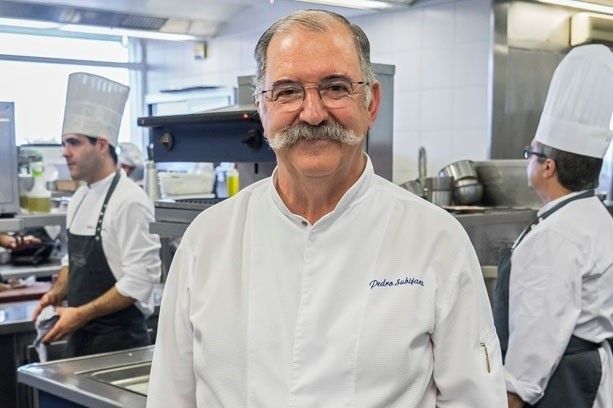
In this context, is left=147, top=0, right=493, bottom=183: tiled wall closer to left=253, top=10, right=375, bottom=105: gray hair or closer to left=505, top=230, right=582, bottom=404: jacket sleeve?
left=505, top=230, right=582, bottom=404: jacket sleeve

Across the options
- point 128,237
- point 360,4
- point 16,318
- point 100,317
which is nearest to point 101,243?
point 128,237

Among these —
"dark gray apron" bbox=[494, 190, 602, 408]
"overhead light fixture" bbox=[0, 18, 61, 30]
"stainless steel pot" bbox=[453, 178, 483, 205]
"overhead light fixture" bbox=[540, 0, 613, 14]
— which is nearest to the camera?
"dark gray apron" bbox=[494, 190, 602, 408]

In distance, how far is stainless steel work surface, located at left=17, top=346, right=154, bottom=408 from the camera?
197cm

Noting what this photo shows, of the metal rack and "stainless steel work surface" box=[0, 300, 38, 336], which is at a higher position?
the metal rack

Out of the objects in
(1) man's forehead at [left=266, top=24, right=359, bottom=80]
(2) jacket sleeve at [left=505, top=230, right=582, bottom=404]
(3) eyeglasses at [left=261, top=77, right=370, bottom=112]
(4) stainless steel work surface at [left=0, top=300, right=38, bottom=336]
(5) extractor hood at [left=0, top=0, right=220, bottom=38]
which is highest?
(5) extractor hood at [left=0, top=0, right=220, bottom=38]

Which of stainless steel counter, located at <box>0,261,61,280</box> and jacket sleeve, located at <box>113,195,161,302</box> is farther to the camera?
stainless steel counter, located at <box>0,261,61,280</box>

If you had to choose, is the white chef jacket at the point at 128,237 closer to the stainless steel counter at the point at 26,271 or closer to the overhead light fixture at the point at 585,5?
the stainless steel counter at the point at 26,271

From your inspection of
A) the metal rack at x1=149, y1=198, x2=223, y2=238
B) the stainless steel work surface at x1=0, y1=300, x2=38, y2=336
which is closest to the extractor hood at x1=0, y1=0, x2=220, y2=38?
the stainless steel work surface at x1=0, y1=300, x2=38, y2=336

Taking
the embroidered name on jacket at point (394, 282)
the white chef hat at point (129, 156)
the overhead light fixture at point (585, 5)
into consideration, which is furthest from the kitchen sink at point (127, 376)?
the white chef hat at point (129, 156)

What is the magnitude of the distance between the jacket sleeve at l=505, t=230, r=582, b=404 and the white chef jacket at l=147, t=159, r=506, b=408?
82 centimetres

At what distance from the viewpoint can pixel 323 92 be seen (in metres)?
1.32

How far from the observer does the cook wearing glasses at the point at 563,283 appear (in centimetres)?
219

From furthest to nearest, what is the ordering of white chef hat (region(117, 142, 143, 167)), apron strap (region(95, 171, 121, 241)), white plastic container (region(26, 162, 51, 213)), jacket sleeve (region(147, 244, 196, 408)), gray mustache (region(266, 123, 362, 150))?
white chef hat (region(117, 142, 143, 167)), white plastic container (region(26, 162, 51, 213)), apron strap (region(95, 171, 121, 241)), jacket sleeve (region(147, 244, 196, 408)), gray mustache (region(266, 123, 362, 150))

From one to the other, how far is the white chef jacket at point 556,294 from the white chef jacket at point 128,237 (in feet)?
4.28
